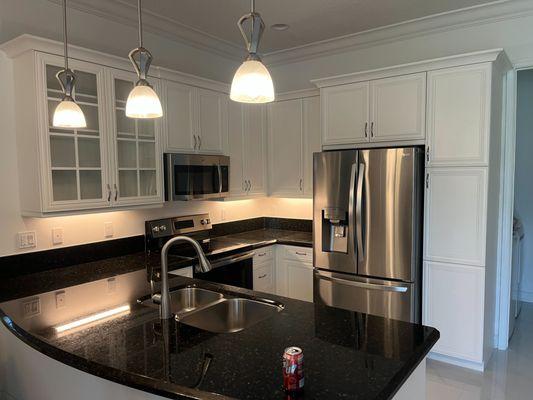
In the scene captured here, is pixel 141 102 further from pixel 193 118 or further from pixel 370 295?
pixel 370 295

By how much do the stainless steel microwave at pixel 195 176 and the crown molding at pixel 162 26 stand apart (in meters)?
1.17

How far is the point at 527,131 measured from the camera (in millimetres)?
4551

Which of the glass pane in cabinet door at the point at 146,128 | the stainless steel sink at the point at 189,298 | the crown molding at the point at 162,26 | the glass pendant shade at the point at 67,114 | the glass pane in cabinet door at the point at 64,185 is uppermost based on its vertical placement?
the crown molding at the point at 162,26

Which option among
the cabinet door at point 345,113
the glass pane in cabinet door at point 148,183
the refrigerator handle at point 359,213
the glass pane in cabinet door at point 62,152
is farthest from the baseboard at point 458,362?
the glass pane in cabinet door at point 62,152

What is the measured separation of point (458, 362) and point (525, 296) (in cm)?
223

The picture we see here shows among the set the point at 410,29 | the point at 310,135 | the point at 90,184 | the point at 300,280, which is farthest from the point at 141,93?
the point at 410,29

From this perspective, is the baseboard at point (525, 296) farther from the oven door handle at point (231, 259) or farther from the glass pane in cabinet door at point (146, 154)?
the glass pane in cabinet door at point (146, 154)

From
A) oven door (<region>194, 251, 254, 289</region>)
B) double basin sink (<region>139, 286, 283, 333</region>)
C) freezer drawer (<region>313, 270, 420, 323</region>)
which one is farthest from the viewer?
oven door (<region>194, 251, 254, 289</region>)

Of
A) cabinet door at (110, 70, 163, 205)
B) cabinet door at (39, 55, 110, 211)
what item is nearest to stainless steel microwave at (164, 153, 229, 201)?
cabinet door at (110, 70, 163, 205)

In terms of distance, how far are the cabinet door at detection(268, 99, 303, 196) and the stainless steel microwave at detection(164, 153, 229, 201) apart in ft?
2.47

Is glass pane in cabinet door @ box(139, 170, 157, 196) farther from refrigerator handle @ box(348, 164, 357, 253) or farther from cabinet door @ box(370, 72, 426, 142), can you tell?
cabinet door @ box(370, 72, 426, 142)

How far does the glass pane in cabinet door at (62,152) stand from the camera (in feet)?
8.09

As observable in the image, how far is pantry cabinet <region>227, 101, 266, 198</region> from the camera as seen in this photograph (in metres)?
3.88

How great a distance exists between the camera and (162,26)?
3434 millimetres
